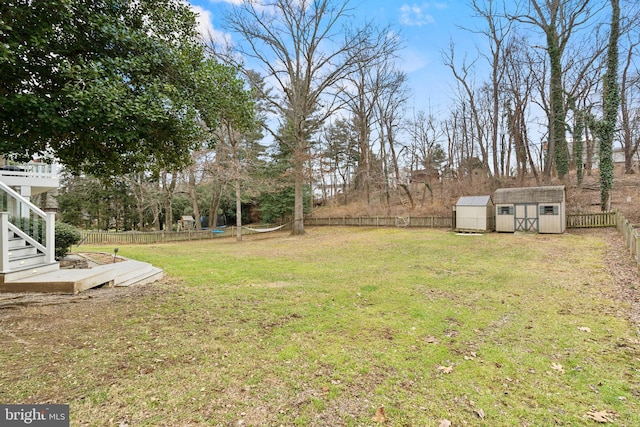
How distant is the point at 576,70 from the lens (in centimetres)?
1645

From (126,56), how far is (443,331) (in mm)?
5281

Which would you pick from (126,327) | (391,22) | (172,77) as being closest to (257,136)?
(391,22)

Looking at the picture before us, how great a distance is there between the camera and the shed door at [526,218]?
13156mm

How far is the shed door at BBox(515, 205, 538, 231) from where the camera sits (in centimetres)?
1316

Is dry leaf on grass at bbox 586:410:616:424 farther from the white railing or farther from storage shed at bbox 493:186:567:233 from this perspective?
the white railing

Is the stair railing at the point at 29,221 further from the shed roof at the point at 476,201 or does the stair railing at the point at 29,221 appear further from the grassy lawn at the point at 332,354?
the shed roof at the point at 476,201

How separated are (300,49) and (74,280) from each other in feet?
51.8

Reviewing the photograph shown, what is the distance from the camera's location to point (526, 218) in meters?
13.4

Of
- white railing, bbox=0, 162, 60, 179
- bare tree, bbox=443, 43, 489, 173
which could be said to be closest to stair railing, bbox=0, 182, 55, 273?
white railing, bbox=0, 162, 60, 179

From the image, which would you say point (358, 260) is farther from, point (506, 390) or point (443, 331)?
point (506, 390)

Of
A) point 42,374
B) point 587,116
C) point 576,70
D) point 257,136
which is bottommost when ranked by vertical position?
point 42,374

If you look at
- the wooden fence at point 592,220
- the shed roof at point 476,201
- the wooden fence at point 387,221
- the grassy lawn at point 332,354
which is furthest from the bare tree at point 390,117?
the grassy lawn at point 332,354

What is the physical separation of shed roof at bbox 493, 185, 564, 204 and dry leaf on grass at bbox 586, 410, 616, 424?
13420mm

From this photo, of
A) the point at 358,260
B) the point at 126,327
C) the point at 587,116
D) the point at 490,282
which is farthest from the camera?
the point at 587,116
